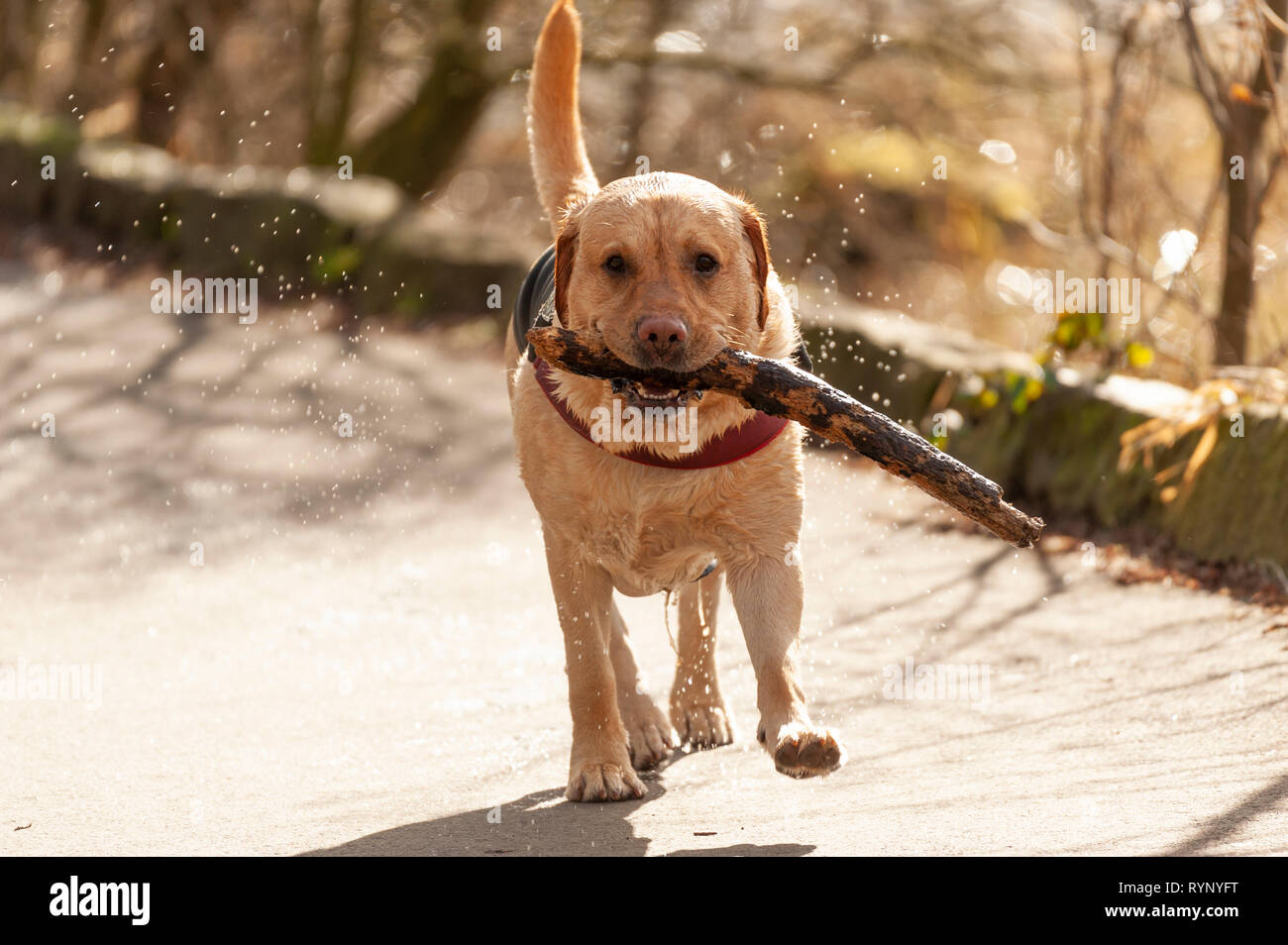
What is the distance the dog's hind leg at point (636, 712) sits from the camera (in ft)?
14.8

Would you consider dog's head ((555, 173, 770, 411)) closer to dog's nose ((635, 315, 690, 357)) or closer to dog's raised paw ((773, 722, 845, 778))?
dog's nose ((635, 315, 690, 357))

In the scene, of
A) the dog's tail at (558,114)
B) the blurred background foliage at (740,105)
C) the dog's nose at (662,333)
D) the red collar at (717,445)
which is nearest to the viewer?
the dog's nose at (662,333)

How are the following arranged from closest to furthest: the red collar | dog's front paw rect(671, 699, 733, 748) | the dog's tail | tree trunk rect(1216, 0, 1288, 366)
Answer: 1. the red collar
2. dog's front paw rect(671, 699, 733, 748)
3. the dog's tail
4. tree trunk rect(1216, 0, 1288, 366)

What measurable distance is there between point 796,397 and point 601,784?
122cm

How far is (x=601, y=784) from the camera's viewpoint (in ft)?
13.4

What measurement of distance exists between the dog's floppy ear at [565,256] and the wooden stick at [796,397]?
1.12 feet

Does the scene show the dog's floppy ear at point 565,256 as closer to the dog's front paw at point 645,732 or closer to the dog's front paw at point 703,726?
the dog's front paw at point 645,732

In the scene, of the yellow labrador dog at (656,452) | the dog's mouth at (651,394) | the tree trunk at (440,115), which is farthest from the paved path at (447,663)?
the tree trunk at (440,115)

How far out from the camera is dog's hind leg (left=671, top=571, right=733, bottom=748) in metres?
4.70

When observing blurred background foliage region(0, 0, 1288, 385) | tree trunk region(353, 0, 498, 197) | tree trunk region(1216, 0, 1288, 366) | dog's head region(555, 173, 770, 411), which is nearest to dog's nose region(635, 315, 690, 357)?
dog's head region(555, 173, 770, 411)

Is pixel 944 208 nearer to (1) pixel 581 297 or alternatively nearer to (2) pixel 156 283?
(2) pixel 156 283

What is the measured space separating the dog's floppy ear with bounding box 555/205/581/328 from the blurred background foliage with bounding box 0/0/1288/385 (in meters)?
6.57

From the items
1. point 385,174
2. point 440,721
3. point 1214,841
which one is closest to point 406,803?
point 440,721

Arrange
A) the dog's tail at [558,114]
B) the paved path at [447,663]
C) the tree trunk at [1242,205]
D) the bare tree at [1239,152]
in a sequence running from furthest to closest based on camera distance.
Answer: the tree trunk at [1242,205] → the bare tree at [1239,152] → the dog's tail at [558,114] → the paved path at [447,663]
